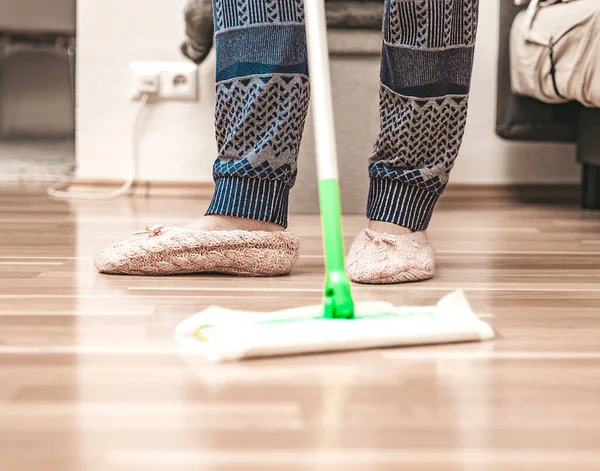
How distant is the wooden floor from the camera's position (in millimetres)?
499

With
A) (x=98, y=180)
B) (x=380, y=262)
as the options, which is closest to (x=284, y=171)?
(x=380, y=262)

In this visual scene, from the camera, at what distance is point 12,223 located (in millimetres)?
1562

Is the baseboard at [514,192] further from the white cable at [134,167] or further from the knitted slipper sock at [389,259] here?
the knitted slipper sock at [389,259]

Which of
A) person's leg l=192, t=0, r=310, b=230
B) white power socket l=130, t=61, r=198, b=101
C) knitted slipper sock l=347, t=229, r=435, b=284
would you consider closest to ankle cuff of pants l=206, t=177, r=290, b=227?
person's leg l=192, t=0, r=310, b=230

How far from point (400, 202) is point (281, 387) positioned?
0.53 metres

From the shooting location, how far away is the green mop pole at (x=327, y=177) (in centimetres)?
73

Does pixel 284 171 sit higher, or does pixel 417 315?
pixel 284 171

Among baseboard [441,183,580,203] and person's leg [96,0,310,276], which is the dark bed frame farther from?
person's leg [96,0,310,276]

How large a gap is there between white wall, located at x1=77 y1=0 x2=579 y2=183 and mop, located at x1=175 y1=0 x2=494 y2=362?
140 centimetres

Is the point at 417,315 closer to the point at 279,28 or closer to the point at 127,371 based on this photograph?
the point at 127,371

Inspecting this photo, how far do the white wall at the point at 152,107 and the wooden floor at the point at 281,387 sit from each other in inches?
42.9

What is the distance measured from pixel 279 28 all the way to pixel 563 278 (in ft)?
1.53

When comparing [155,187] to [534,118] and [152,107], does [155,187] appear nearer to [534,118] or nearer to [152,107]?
[152,107]

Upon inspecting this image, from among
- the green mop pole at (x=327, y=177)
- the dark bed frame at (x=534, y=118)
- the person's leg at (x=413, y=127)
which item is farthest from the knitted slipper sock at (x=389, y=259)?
the dark bed frame at (x=534, y=118)
